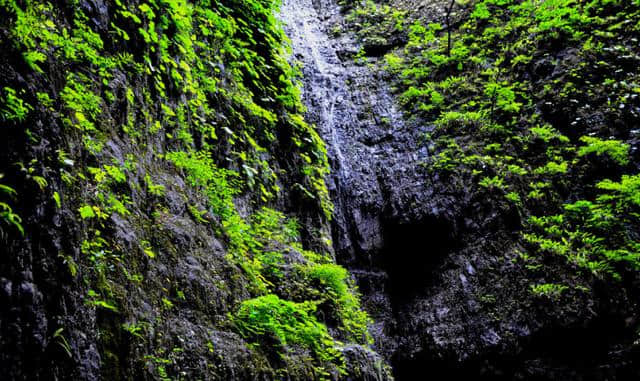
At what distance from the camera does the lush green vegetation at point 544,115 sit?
7488 millimetres

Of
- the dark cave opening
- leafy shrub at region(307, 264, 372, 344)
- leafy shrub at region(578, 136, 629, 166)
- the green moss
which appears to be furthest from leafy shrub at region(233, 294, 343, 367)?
leafy shrub at region(578, 136, 629, 166)

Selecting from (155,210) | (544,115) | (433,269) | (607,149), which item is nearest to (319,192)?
(433,269)

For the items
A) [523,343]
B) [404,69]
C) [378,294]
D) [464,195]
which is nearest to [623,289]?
[523,343]

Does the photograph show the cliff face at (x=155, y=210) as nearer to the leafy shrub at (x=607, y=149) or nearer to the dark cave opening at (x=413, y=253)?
the dark cave opening at (x=413, y=253)

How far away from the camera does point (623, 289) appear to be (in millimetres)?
6688

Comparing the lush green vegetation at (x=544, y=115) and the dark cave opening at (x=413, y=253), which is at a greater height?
the lush green vegetation at (x=544, y=115)

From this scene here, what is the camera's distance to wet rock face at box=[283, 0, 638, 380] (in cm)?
683

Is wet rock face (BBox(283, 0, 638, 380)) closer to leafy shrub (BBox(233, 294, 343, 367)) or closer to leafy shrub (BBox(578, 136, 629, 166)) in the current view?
leafy shrub (BBox(578, 136, 629, 166))

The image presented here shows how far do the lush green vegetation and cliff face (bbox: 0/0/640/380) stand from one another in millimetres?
51

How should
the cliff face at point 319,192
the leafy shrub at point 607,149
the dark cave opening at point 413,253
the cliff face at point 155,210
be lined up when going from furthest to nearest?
the dark cave opening at point 413,253 < the leafy shrub at point 607,149 < the cliff face at point 319,192 < the cliff face at point 155,210

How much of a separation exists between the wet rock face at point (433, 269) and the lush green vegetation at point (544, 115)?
1.50ft

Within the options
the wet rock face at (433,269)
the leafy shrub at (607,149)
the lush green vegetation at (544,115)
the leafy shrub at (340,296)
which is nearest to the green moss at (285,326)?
the leafy shrub at (340,296)

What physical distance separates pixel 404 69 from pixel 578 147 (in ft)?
17.6

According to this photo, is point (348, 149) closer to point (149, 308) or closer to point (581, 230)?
point (581, 230)
